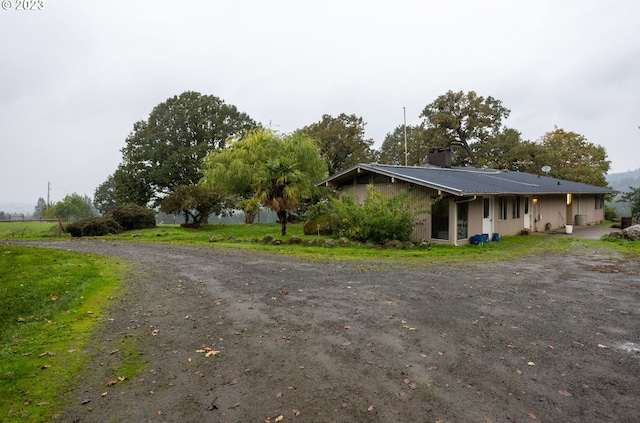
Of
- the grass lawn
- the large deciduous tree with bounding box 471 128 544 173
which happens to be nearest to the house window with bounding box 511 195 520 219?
the grass lawn

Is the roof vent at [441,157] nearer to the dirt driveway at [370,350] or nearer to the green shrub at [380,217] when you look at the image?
the green shrub at [380,217]

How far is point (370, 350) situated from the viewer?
205 inches

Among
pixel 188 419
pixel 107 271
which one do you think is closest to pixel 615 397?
pixel 188 419

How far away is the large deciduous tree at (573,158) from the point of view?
127ft

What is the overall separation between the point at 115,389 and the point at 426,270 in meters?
8.39

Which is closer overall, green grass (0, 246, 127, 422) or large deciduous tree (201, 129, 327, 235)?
green grass (0, 246, 127, 422)

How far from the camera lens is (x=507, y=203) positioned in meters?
19.8

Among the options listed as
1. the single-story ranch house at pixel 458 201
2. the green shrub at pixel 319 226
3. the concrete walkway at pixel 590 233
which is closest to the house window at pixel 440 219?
the single-story ranch house at pixel 458 201

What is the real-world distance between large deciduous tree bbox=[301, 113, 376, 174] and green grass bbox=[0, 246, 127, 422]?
30.6 m

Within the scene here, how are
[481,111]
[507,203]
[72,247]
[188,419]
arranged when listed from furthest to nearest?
[481,111] → [507,203] → [72,247] → [188,419]

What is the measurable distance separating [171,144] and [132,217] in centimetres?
1732

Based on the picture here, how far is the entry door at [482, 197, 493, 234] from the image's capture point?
1763cm

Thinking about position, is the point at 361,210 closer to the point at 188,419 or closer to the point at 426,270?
the point at 426,270

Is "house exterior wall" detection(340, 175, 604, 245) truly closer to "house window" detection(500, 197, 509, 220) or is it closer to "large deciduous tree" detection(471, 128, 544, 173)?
"house window" detection(500, 197, 509, 220)
